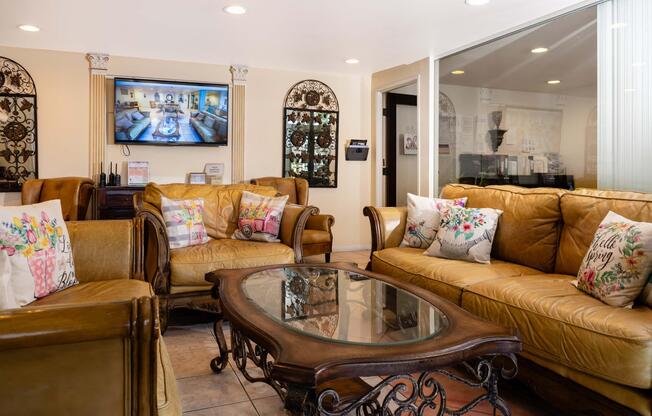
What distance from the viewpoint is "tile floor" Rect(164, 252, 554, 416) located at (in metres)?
1.97

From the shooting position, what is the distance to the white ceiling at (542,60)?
3.31 metres

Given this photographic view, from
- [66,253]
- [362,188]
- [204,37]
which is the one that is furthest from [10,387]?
[362,188]

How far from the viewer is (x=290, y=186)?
5332mm

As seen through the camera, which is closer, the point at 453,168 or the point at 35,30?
the point at 35,30

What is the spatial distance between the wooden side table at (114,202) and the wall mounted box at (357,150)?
8.77 feet

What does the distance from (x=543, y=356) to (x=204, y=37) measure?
3.96m

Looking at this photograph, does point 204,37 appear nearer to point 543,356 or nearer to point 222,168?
point 222,168

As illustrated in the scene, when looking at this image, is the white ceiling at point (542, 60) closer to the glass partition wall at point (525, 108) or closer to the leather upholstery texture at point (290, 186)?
the glass partition wall at point (525, 108)

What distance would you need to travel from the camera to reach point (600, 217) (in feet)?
7.84

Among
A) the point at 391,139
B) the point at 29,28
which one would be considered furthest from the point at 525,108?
the point at 29,28

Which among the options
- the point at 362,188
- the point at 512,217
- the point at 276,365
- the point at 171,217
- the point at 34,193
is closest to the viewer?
the point at 276,365

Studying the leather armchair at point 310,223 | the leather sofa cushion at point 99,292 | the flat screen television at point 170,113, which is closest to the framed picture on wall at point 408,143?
the leather armchair at point 310,223

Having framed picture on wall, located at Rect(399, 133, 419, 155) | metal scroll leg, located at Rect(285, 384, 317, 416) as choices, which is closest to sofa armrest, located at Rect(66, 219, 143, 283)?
metal scroll leg, located at Rect(285, 384, 317, 416)

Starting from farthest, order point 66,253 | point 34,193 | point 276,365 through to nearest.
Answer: point 34,193 → point 66,253 → point 276,365
